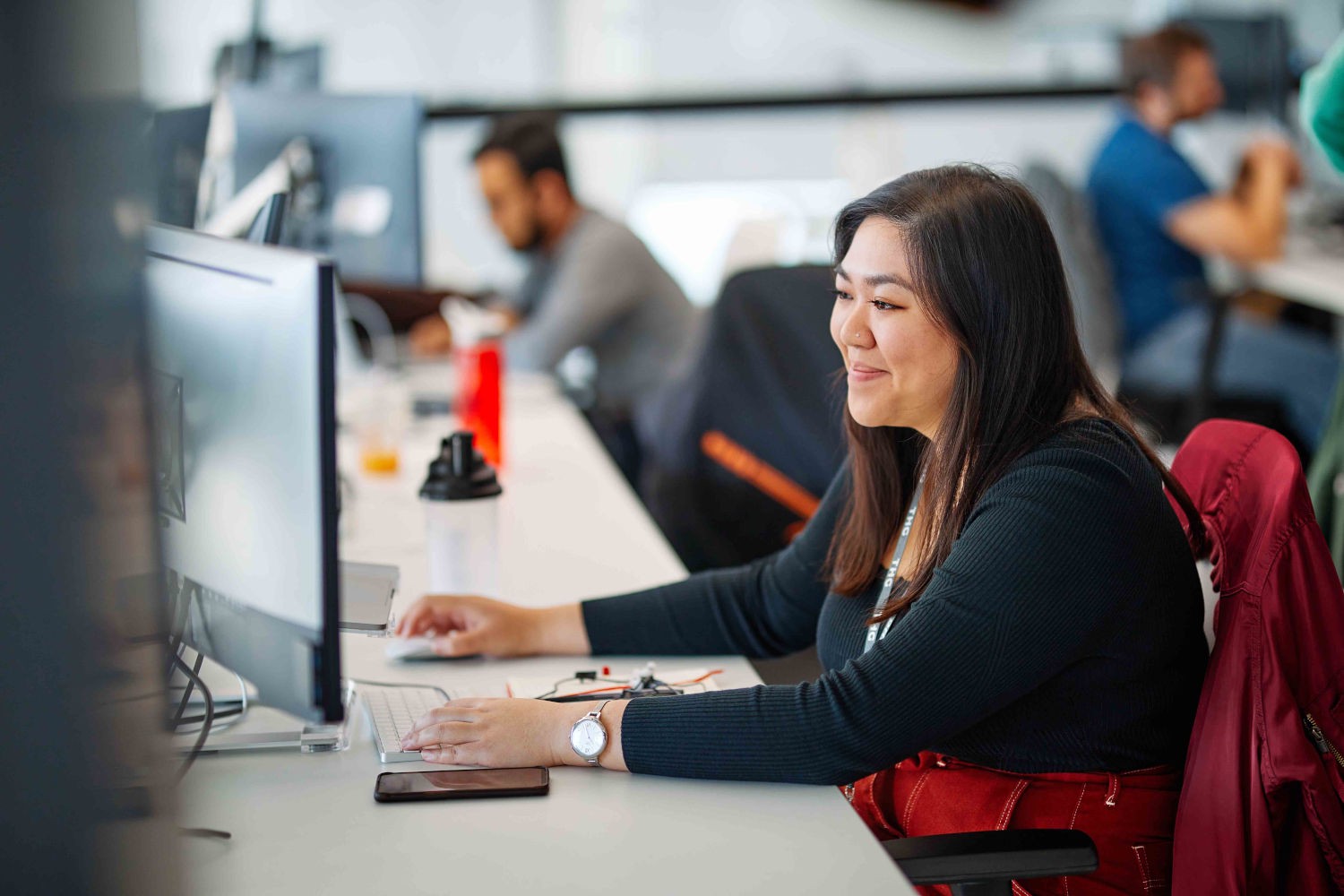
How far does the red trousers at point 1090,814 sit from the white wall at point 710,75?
3.58 metres

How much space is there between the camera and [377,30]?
16.3 ft

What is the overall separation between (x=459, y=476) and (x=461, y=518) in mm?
53

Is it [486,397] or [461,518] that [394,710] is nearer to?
[461,518]

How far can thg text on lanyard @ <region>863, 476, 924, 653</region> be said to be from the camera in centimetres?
126

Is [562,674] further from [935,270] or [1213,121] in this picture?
[1213,121]

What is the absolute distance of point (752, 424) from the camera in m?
2.31

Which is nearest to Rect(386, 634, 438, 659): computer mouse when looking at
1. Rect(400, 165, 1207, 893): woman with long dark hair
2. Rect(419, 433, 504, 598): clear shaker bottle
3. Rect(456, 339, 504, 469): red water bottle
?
Rect(419, 433, 504, 598): clear shaker bottle

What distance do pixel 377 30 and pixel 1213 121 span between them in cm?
313

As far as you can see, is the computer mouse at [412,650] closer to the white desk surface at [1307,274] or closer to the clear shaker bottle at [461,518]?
the clear shaker bottle at [461,518]

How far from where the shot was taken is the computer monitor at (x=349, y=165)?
8.08ft

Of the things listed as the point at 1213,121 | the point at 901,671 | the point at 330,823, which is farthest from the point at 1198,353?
the point at 330,823

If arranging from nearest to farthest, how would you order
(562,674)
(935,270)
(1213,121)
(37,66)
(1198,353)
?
1. (37,66)
2. (935,270)
3. (562,674)
4. (1198,353)
5. (1213,121)

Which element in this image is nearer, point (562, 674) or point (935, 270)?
point (935, 270)

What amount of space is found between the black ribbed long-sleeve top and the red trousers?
0.01 m
